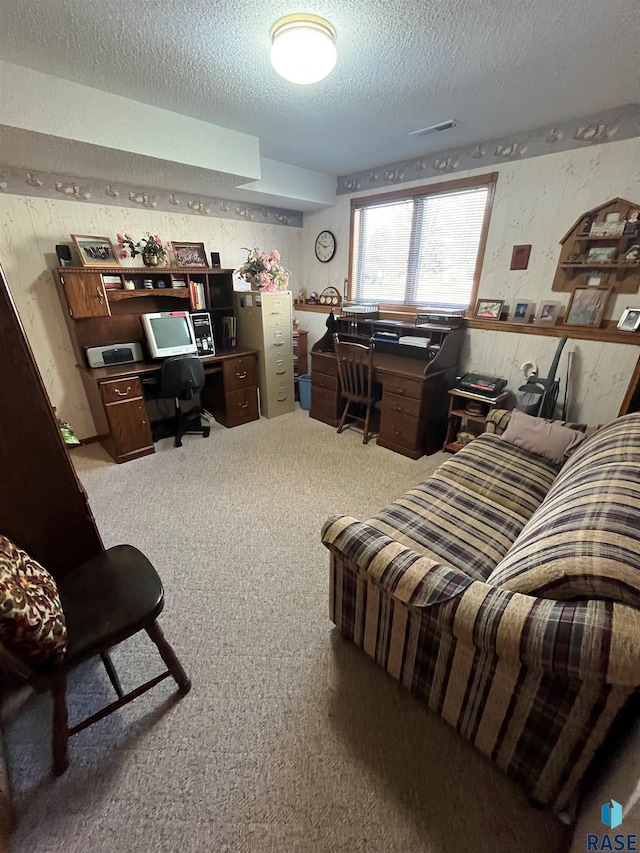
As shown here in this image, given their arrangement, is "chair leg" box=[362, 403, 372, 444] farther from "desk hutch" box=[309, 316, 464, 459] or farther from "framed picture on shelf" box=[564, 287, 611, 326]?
"framed picture on shelf" box=[564, 287, 611, 326]

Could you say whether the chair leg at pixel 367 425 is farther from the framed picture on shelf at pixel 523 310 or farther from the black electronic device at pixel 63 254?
the black electronic device at pixel 63 254

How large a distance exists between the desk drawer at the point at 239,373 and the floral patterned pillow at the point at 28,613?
8.20 feet

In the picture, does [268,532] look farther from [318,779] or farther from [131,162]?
[131,162]

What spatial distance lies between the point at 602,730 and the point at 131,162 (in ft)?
11.2

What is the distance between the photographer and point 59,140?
1879mm

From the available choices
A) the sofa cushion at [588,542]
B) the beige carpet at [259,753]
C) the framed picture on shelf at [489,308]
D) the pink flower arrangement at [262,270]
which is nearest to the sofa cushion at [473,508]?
the sofa cushion at [588,542]

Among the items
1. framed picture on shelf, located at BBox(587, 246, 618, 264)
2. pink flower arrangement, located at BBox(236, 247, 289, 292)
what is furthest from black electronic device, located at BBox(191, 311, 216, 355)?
framed picture on shelf, located at BBox(587, 246, 618, 264)

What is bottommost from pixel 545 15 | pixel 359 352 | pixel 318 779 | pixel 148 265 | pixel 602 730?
pixel 318 779

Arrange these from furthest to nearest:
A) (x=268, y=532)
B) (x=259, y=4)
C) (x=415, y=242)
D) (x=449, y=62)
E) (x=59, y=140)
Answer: (x=415, y=242) → (x=268, y=532) → (x=59, y=140) → (x=449, y=62) → (x=259, y=4)

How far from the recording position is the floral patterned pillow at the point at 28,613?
31.8 inches

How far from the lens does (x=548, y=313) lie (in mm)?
2570

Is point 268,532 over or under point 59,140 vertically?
under

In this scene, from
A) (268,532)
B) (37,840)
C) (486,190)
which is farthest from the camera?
(486,190)

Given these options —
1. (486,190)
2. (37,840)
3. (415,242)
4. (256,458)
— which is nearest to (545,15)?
(486,190)
